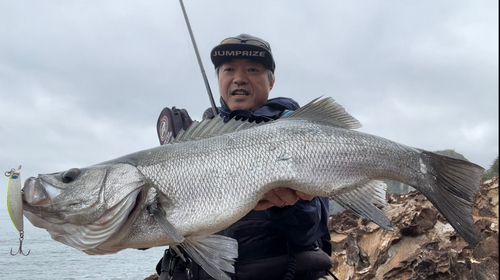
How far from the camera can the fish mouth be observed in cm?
200

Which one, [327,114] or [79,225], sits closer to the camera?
[79,225]

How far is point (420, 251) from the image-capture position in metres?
4.10

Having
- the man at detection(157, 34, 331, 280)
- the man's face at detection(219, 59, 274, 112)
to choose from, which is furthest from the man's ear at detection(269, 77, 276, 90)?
the man at detection(157, 34, 331, 280)

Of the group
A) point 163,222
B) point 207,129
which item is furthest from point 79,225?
point 207,129

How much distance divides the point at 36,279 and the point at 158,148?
146 inches

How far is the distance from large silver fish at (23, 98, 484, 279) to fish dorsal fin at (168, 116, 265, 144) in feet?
0.34

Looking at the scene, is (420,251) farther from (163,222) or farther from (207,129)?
(163,222)

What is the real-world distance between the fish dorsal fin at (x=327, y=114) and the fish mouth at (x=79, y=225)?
1.37 meters

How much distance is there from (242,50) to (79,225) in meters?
2.23

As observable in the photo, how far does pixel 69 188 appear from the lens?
83.0 inches

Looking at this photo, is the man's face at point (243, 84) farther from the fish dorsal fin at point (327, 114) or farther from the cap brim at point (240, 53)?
the fish dorsal fin at point (327, 114)

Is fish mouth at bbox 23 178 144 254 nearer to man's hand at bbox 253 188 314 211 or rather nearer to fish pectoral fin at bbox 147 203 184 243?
fish pectoral fin at bbox 147 203 184 243

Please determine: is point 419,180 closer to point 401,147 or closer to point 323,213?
point 401,147

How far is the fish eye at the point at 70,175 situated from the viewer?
214cm
